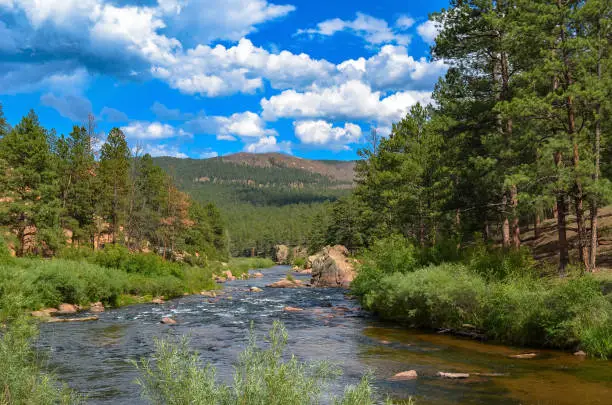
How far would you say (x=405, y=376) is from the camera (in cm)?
1288

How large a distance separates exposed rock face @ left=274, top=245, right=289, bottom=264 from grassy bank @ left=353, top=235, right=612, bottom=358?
122 meters

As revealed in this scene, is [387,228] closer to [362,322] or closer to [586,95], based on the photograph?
[362,322]

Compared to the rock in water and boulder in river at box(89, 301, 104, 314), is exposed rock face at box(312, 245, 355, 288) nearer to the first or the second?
boulder in river at box(89, 301, 104, 314)

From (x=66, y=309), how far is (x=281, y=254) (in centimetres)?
12563

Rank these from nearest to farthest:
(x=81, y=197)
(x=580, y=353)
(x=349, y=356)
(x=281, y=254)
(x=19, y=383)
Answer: (x=19, y=383)
(x=580, y=353)
(x=349, y=356)
(x=81, y=197)
(x=281, y=254)

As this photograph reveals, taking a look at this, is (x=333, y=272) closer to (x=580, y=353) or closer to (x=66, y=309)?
(x=66, y=309)

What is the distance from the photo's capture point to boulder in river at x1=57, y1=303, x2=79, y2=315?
2548 cm

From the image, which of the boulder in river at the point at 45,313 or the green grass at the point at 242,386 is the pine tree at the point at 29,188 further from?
the green grass at the point at 242,386

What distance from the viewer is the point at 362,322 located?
Result: 23.8m

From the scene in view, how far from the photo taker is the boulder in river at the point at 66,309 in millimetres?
25477

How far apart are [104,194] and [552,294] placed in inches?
2012

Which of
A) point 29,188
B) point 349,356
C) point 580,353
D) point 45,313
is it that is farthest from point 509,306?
point 29,188

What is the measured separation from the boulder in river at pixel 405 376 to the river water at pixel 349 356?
0.88 feet

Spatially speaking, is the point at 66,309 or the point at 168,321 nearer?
the point at 168,321
